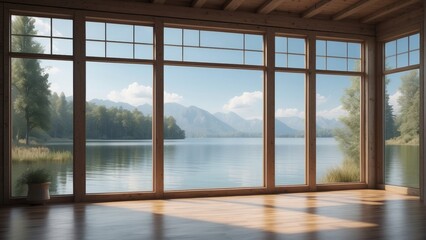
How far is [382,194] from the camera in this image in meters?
7.39

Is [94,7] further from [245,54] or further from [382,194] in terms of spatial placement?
[382,194]

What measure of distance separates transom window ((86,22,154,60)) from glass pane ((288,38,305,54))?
252 cm

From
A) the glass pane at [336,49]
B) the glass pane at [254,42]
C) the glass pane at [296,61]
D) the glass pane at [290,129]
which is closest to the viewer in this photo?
the glass pane at [254,42]

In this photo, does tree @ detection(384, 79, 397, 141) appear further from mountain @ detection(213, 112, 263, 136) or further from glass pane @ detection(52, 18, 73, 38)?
glass pane @ detection(52, 18, 73, 38)

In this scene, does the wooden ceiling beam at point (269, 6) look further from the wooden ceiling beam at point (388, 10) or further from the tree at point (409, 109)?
the tree at point (409, 109)

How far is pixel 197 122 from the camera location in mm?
7434

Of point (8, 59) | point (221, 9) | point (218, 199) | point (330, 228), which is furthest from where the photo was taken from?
point (221, 9)

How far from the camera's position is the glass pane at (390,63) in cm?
794

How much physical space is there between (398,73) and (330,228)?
426cm

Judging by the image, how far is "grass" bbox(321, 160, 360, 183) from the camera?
8117 millimetres

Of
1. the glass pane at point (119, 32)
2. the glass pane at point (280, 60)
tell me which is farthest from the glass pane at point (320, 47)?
the glass pane at point (119, 32)

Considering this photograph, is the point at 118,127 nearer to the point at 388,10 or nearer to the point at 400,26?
the point at 388,10

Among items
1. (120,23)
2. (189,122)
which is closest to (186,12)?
(120,23)

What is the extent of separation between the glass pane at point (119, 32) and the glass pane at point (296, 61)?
2848 mm
